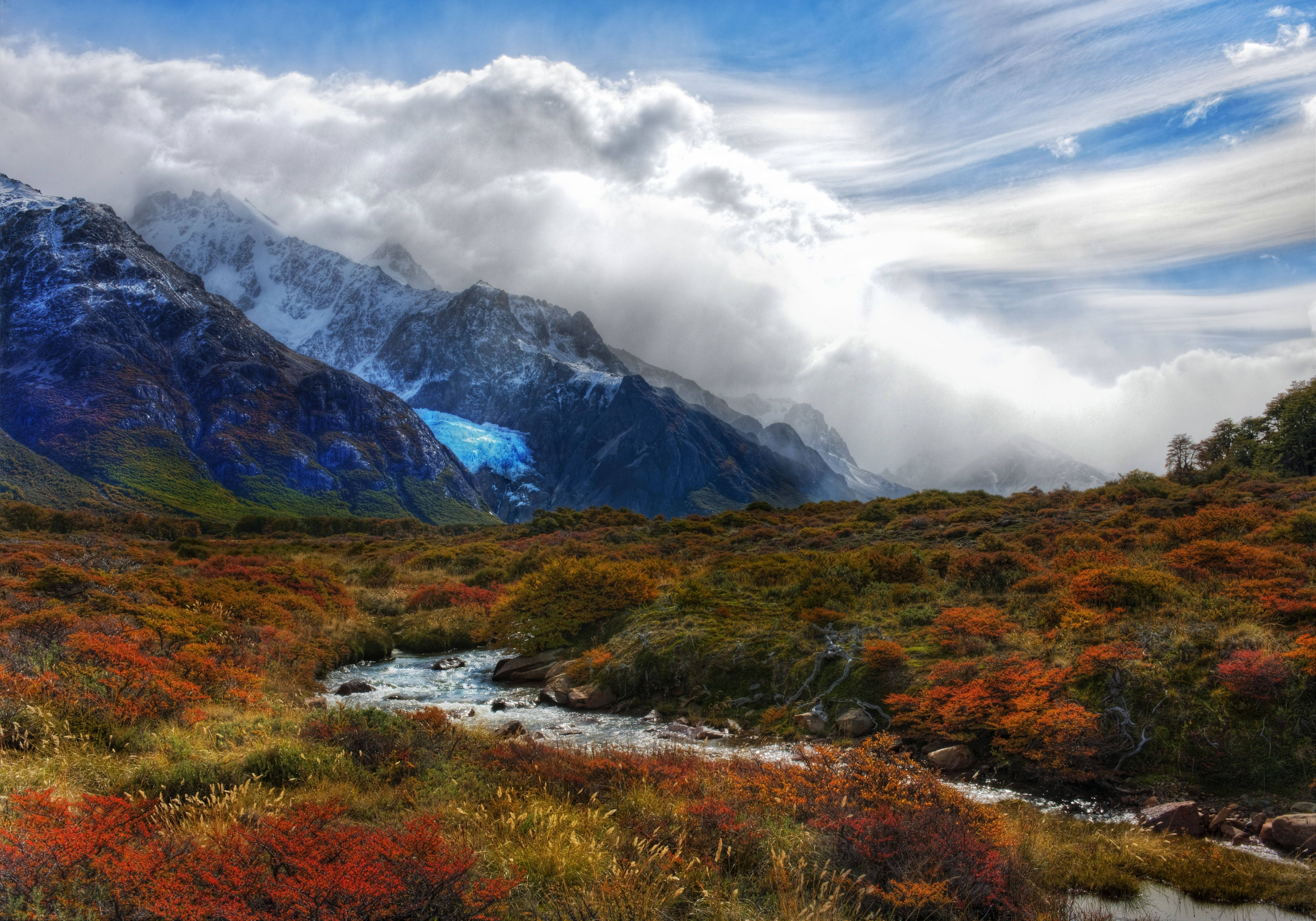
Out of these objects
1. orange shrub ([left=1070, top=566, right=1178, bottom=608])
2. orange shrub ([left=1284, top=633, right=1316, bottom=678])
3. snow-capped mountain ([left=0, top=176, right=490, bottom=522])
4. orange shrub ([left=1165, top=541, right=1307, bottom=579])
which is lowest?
orange shrub ([left=1284, top=633, right=1316, bottom=678])

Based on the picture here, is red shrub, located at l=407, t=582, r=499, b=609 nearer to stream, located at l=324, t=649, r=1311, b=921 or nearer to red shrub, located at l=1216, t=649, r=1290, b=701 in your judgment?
stream, located at l=324, t=649, r=1311, b=921

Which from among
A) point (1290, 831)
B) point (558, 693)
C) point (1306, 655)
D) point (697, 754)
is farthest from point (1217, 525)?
point (558, 693)

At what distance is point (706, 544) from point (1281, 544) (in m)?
29.9

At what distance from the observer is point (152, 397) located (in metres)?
154

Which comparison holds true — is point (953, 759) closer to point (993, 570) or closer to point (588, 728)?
point (588, 728)

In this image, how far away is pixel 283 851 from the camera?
18.1ft

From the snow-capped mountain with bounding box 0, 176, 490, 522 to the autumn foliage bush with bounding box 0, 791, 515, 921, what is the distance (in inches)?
5524

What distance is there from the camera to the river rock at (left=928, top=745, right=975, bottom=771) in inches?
499

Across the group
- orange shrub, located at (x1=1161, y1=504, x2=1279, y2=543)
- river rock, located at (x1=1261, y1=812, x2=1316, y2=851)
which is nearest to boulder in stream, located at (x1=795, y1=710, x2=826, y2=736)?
river rock, located at (x1=1261, y1=812, x2=1316, y2=851)

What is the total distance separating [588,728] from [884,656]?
24.8ft

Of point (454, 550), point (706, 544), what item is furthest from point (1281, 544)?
point (454, 550)

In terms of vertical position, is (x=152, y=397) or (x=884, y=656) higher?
(x=152, y=397)

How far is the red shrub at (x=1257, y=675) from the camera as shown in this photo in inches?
452

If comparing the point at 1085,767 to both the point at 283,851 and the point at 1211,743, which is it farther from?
the point at 283,851
